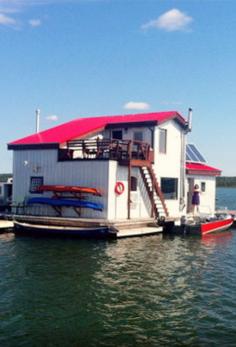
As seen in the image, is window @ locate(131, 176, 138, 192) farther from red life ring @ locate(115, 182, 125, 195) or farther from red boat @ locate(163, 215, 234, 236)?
red boat @ locate(163, 215, 234, 236)

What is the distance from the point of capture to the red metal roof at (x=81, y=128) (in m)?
31.2

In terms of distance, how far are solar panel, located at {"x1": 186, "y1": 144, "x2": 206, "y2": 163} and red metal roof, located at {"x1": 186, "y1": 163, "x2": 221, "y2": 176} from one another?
1.45ft

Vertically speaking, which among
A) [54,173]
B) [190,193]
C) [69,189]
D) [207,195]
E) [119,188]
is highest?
[54,173]

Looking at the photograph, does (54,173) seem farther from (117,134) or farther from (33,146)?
(117,134)

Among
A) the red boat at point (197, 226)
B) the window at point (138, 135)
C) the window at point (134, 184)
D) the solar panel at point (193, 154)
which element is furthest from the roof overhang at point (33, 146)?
the solar panel at point (193, 154)

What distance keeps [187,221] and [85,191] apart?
7.04m

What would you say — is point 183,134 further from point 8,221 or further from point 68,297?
point 68,297

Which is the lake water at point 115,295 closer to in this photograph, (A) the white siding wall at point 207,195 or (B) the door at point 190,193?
(B) the door at point 190,193

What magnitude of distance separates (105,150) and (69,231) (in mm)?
5644

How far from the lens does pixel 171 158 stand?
110 feet

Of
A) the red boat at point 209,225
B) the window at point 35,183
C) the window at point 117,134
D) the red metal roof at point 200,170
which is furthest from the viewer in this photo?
the red metal roof at point 200,170

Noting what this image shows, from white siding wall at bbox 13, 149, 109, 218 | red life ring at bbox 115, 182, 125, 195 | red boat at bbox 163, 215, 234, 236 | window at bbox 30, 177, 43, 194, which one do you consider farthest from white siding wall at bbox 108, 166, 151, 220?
window at bbox 30, 177, 43, 194

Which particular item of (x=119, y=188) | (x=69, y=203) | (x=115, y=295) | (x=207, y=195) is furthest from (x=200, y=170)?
(x=115, y=295)

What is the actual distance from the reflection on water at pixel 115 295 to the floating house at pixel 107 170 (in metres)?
4.52
